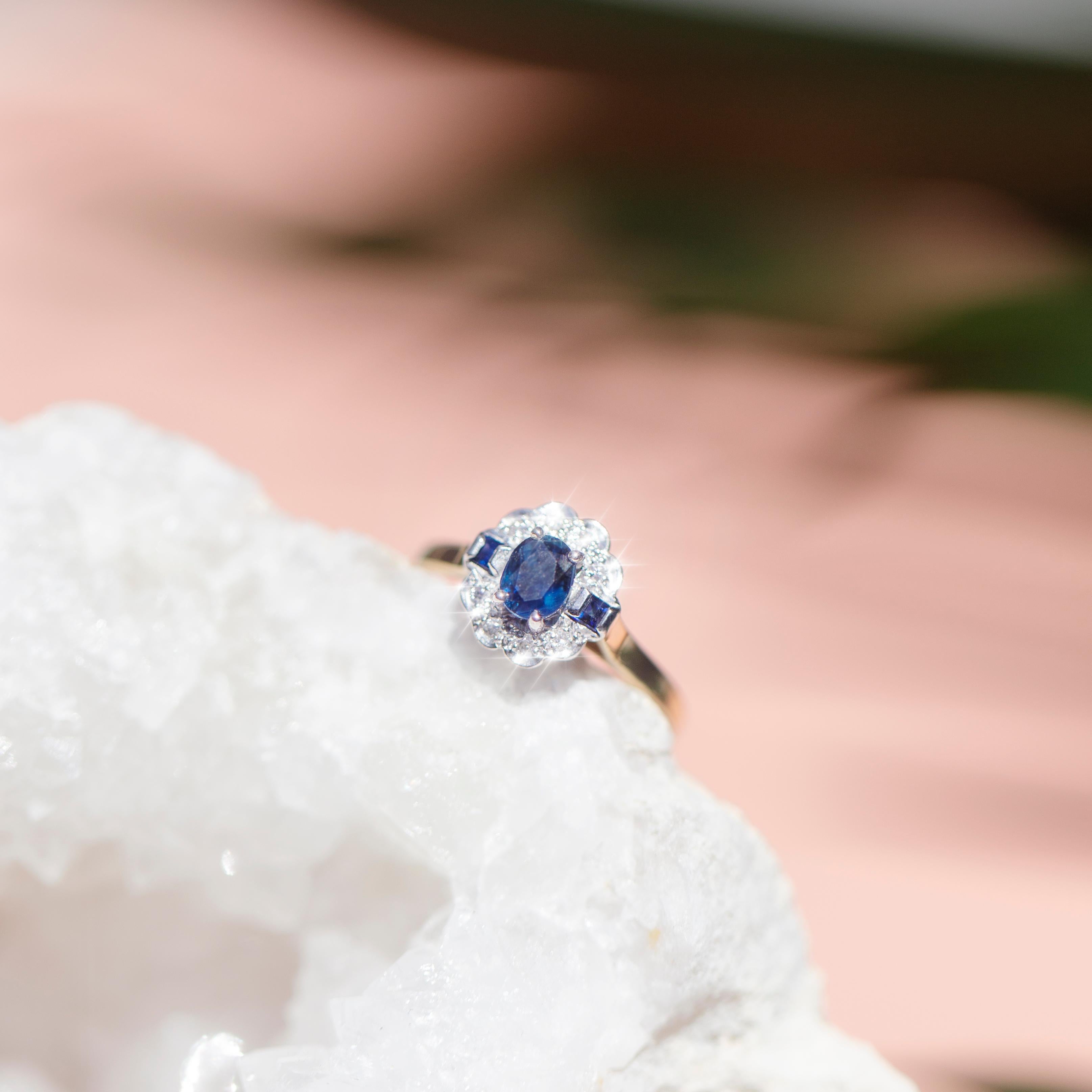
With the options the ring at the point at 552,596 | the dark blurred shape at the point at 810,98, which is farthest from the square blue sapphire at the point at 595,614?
the dark blurred shape at the point at 810,98

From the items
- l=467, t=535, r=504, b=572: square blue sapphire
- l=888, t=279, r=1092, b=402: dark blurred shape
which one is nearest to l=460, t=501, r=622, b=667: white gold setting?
l=467, t=535, r=504, b=572: square blue sapphire

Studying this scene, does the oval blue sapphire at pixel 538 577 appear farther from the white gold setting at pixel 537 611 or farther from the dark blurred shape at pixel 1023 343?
the dark blurred shape at pixel 1023 343

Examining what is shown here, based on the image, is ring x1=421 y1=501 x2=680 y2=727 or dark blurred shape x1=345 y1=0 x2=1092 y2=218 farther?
dark blurred shape x1=345 y1=0 x2=1092 y2=218

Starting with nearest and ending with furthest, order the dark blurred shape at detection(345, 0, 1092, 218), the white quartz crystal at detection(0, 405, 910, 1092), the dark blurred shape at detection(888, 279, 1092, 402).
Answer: the white quartz crystal at detection(0, 405, 910, 1092)
the dark blurred shape at detection(888, 279, 1092, 402)
the dark blurred shape at detection(345, 0, 1092, 218)

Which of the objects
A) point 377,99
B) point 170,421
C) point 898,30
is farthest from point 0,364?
point 898,30

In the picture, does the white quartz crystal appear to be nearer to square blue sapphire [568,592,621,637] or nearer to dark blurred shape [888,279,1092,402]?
square blue sapphire [568,592,621,637]

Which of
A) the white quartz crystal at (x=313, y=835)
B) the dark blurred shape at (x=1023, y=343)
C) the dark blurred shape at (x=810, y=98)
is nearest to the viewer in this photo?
the white quartz crystal at (x=313, y=835)

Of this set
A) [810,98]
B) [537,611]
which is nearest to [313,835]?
[537,611]

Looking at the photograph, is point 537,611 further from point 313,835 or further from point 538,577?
point 313,835
